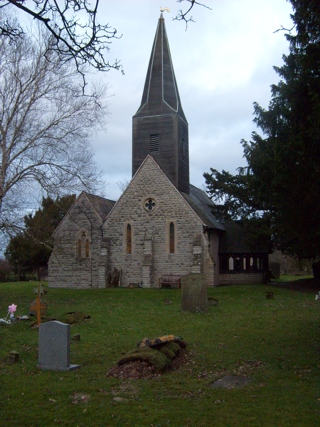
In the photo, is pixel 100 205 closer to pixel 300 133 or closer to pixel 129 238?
pixel 129 238

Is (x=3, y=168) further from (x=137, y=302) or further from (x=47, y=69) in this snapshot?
(x=137, y=302)

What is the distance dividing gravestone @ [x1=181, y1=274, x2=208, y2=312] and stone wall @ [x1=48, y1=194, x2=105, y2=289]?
583 inches

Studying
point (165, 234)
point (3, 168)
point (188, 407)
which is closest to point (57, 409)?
point (188, 407)

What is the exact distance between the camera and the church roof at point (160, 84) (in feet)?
104

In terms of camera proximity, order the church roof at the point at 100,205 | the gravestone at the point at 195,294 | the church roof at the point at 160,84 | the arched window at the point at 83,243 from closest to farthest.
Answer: the gravestone at the point at 195,294 → the arched window at the point at 83,243 → the church roof at the point at 100,205 → the church roof at the point at 160,84

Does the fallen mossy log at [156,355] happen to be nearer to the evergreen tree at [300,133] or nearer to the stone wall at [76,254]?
the evergreen tree at [300,133]

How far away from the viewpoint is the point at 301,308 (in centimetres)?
1731

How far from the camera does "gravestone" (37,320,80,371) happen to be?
28.2 feet

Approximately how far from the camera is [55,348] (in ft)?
28.6

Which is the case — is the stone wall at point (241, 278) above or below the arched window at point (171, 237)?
below

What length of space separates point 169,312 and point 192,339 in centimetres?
496

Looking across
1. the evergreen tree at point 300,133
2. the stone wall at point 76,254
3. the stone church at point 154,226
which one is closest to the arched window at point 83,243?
the stone church at point 154,226

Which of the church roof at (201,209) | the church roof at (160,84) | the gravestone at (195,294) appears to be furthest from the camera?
the church roof at (160,84)

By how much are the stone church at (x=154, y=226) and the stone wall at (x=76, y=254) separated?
0.07 meters
